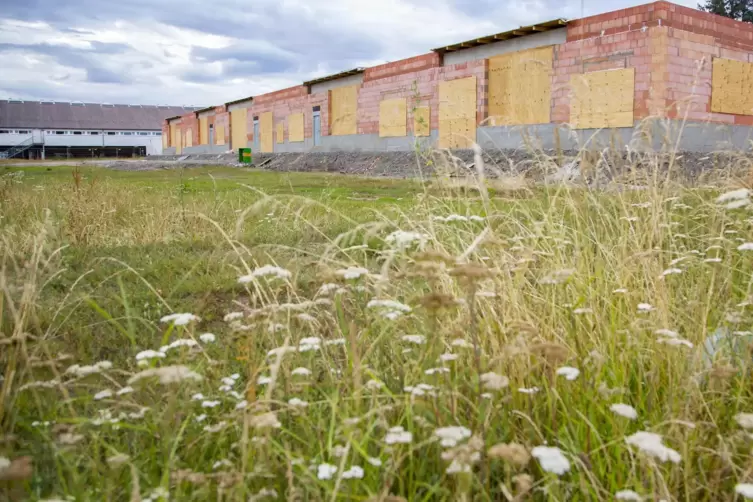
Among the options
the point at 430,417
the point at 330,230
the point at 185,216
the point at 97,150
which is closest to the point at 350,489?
the point at 430,417

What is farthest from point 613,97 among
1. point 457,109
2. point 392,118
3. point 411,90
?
point 392,118

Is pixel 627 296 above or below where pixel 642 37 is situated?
below

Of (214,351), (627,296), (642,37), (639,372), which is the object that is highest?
(642,37)

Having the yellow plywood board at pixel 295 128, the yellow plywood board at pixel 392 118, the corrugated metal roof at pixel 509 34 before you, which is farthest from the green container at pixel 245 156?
the corrugated metal roof at pixel 509 34

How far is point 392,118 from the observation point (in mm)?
20109

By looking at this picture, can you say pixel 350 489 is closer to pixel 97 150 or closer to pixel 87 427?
pixel 87 427

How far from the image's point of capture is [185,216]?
578 centimetres

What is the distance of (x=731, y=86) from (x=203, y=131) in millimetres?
29740

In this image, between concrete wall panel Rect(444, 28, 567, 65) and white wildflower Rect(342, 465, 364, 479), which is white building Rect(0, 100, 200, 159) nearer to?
concrete wall panel Rect(444, 28, 567, 65)

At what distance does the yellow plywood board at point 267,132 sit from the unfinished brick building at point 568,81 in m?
5.81

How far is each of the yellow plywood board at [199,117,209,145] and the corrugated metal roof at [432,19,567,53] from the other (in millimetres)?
22037

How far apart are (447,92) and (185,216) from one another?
13336 millimetres

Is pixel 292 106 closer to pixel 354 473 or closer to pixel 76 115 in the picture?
pixel 354 473

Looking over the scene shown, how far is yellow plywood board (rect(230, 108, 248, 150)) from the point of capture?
1243 inches
